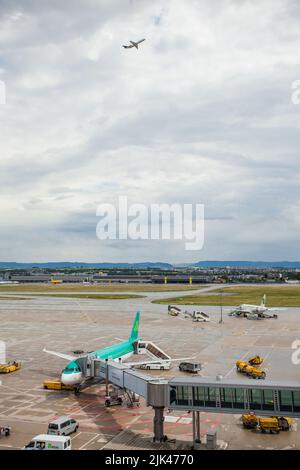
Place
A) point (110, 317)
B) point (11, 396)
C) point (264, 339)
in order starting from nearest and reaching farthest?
point (11, 396) → point (264, 339) → point (110, 317)

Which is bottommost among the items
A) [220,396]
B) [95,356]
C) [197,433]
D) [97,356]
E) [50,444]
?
[197,433]

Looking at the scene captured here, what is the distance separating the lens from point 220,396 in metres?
38.9

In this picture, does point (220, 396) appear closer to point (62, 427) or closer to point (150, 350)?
point (62, 427)

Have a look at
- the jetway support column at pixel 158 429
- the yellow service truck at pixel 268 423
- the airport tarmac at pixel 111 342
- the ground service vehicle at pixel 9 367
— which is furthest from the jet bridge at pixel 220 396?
the ground service vehicle at pixel 9 367

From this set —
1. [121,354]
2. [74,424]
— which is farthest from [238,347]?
[74,424]

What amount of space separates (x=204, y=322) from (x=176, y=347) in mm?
38435

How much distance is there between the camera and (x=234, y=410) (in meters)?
38.6

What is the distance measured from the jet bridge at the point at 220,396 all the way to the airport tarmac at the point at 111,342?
4233 millimetres

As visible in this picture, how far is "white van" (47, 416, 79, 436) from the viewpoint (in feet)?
139

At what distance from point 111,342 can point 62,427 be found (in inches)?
2073

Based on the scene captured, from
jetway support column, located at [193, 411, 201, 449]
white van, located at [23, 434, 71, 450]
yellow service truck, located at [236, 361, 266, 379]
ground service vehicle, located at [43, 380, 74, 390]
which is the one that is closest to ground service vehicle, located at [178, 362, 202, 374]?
yellow service truck, located at [236, 361, 266, 379]

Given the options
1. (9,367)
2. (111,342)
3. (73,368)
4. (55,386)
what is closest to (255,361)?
(73,368)

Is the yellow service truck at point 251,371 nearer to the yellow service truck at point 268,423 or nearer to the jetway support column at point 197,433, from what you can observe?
the yellow service truck at point 268,423
